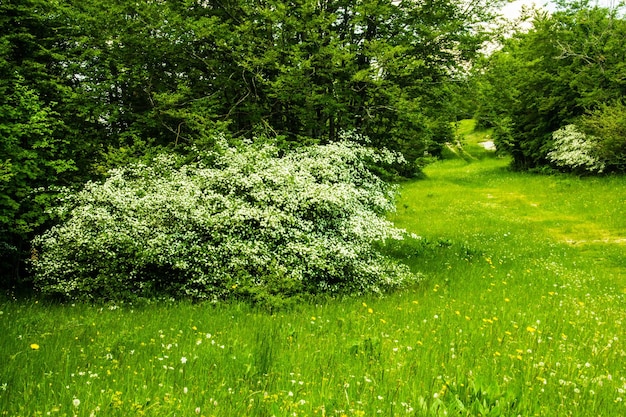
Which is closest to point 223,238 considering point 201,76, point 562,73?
point 201,76

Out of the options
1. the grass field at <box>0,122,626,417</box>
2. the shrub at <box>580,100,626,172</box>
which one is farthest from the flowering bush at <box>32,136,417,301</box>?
the shrub at <box>580,100,626,172</box>

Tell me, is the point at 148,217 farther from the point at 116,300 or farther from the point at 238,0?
the point at 238,0

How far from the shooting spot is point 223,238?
30.3 feet

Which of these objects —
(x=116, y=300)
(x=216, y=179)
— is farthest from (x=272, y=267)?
(x=116, y=300)

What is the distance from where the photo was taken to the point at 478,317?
7.17m

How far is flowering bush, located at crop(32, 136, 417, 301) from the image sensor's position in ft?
29.7

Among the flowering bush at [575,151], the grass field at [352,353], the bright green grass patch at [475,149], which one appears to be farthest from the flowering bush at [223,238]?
the bright green grass patch at [475,149]

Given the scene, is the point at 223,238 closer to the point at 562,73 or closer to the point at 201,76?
the point at 201,76

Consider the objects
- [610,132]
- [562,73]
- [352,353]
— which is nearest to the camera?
[352,353]

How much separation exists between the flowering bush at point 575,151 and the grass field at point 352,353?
66.1ft

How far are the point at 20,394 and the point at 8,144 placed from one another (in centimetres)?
913

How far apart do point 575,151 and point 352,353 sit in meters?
31.2

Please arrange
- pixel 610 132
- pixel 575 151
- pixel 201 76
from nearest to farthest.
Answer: pixel 201 76 → pixel 610 132 → pixel 575 151

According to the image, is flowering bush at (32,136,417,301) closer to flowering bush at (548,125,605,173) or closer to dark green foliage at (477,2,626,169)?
dark green foliage at (477,2,626,169)
